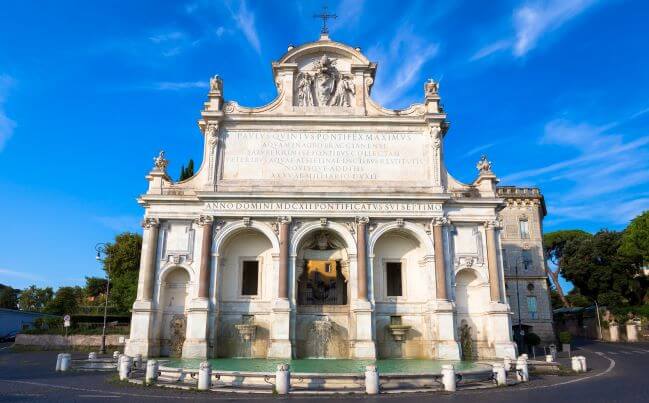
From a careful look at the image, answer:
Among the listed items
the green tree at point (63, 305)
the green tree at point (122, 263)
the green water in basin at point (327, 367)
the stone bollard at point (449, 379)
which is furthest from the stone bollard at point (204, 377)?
the green tree at point (63, 305)

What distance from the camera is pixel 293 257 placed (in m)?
26.0

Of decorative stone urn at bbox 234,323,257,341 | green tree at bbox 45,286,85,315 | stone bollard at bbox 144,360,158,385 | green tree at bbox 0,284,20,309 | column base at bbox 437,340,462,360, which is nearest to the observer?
stone bollard at bbox 144,360,158,385

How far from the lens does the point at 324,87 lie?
96.4ft

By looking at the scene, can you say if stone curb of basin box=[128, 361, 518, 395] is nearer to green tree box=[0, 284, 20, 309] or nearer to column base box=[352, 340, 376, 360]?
column base box=[352, 340, 376, 360]

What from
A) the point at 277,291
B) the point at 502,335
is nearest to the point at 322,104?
the point at 277,291

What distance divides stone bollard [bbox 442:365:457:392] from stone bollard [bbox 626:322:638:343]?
40784 millimetres

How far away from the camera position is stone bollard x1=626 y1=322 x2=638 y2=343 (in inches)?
1831

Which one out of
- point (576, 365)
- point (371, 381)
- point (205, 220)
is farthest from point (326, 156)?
point (576, 365)

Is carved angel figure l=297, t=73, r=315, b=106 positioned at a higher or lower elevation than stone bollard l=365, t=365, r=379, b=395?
higher

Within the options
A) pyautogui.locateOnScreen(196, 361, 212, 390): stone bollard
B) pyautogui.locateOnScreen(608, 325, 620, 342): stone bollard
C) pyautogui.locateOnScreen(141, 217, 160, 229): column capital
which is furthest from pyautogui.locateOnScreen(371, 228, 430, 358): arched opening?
pyautogui.locateOnScreen(608, 325, 620, 342): stone bollard

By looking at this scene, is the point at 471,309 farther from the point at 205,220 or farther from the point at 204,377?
the point at 204,377

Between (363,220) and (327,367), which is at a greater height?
(363,220)

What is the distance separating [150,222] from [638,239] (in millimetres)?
44870

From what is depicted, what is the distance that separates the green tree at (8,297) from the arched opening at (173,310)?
63.0 metres
